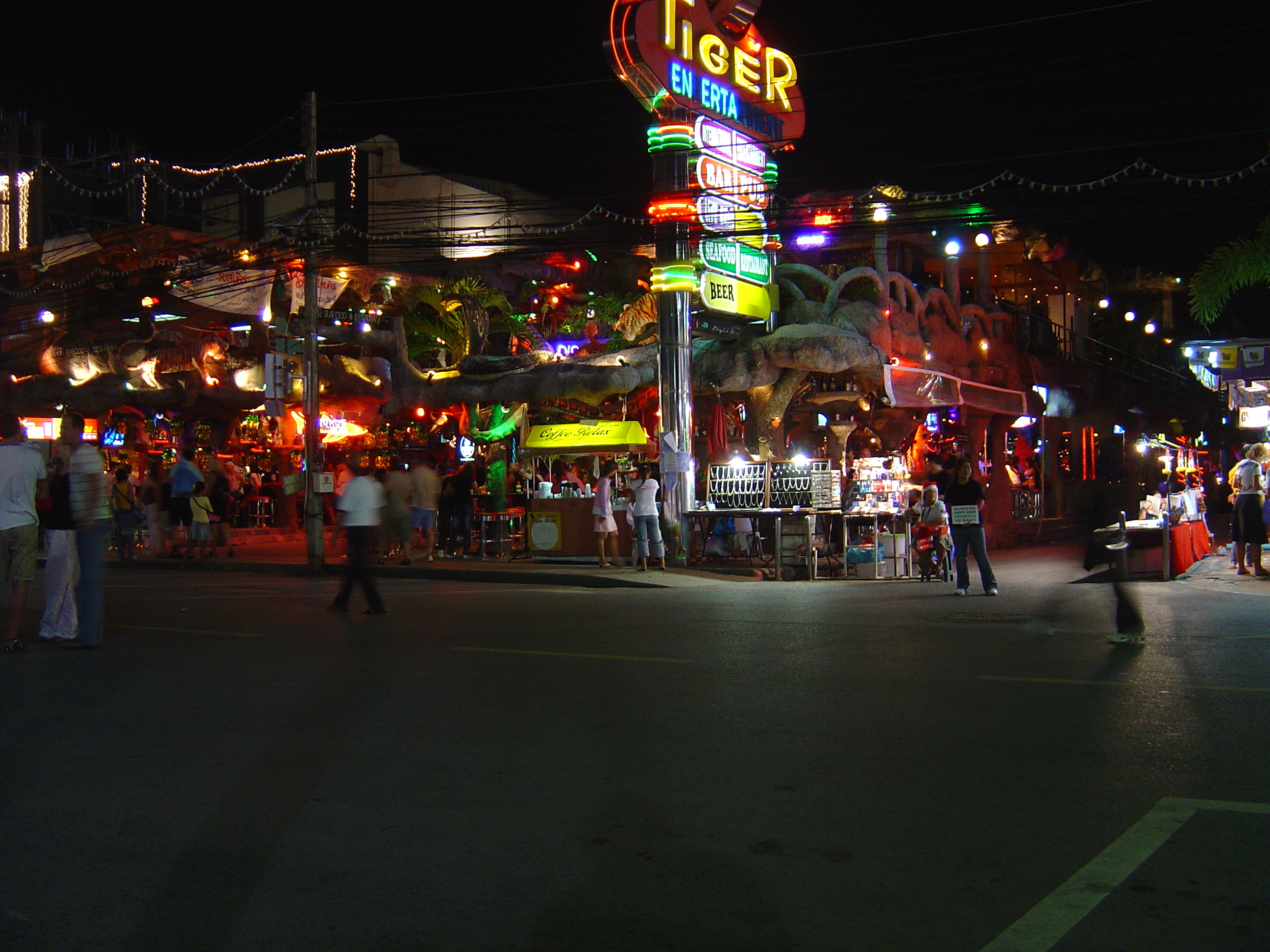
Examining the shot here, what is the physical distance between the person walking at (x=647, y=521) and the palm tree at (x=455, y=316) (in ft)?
34.5

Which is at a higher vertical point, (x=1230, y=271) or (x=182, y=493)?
(x=1230, y=271)

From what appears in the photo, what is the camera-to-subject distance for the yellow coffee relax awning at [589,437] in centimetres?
2219

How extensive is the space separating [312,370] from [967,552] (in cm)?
1255

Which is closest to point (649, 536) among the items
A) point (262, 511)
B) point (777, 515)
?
point (777, 515)

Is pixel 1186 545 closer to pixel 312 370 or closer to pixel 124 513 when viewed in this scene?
pixel 312 370

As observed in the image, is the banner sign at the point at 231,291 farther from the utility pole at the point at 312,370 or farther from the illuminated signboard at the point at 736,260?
the illuminated signboard at the point at 736,260

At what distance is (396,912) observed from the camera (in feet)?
13.2

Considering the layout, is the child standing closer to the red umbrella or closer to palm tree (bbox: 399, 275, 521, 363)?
palm tree (bbox: 399, 275, 521, 363)

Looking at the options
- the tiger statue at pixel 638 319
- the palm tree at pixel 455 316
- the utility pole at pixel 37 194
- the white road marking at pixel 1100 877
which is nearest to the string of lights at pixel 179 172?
the utility pole at pixel 37 194

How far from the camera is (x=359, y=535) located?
1286 centimetres

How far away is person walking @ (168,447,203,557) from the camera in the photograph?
22.2 m

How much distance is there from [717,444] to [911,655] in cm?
1541

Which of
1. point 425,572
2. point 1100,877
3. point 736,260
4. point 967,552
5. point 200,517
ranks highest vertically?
point 736,260

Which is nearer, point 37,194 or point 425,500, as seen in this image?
point 425,500
